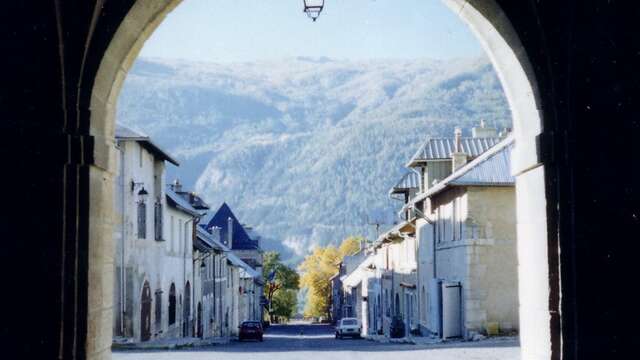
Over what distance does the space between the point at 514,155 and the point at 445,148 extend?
A: 2268 cm

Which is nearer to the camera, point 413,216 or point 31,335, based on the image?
point 31,335

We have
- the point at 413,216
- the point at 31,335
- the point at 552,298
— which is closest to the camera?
the point at 31,335

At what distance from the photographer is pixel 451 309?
26.0 meters

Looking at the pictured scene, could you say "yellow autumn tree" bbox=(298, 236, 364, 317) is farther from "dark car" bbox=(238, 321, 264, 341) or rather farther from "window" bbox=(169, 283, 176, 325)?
"window" bbox=(169, 283, 176, 325)

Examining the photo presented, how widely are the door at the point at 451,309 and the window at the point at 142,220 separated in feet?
29.0

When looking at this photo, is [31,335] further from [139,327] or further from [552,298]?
[139,327]

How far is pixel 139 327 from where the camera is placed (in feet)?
82.4

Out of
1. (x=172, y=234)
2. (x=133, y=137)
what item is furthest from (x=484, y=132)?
(x=133, y=137)

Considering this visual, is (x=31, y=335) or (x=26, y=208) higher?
(x=26, y=208)

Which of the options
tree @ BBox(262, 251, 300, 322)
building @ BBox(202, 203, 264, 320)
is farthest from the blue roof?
tree @ BBox(262, 251, 300, 322)

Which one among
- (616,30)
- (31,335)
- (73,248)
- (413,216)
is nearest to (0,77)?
(73,248)

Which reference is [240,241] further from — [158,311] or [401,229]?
[158,311]

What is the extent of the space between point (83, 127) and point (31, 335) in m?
1.61

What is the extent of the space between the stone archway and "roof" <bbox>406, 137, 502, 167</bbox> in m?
22.0
